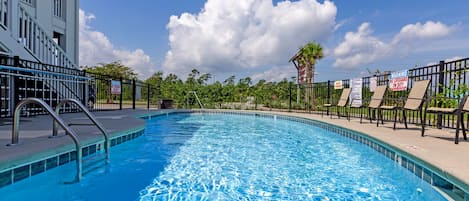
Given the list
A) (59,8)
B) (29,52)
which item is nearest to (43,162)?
(29,52)

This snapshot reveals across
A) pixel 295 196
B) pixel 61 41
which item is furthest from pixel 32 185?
pixel 61 41

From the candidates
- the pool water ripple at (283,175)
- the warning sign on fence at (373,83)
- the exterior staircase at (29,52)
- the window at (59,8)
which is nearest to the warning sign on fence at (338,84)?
the warning sign on fence at (373,83)

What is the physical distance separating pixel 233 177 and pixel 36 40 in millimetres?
8155

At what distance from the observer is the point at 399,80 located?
22.4 feet

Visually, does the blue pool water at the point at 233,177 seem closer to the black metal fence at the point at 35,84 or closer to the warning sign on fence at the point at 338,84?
the black metal fence at the point at 35,84

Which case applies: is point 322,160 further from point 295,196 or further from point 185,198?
point 185,198

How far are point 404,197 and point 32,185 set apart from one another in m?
3.62

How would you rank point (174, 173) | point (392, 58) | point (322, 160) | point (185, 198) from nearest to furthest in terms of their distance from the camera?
point (185, 198) → point (174, 173) → point (322, 160) → point (392, 58)

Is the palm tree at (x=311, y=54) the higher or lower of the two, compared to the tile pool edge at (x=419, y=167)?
higher

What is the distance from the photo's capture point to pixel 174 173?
3.49 metres

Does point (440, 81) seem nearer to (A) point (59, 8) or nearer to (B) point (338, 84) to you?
(B) point (338, 84)

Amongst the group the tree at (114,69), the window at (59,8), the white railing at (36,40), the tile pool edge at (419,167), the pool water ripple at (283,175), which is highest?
the window at (59,8)

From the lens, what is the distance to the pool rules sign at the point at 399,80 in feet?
21.6

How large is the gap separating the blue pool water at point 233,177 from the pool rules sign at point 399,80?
2.49 meters
